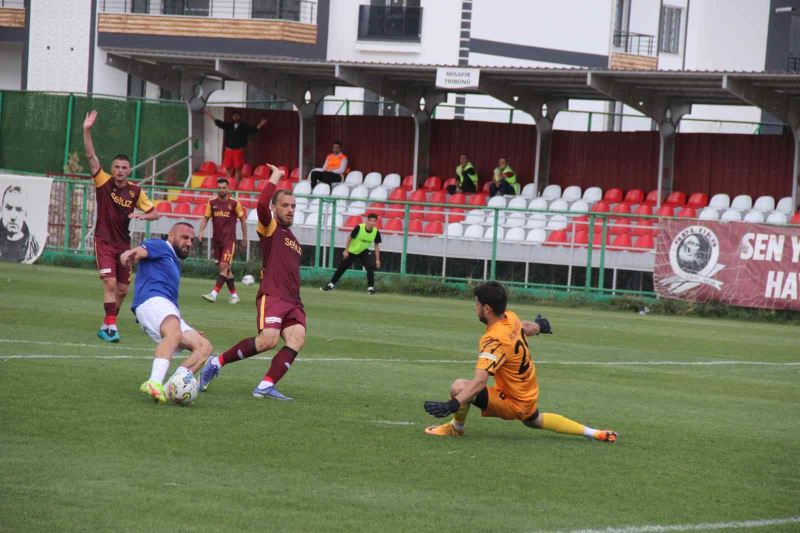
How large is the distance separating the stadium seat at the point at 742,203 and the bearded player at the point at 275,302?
19.3m

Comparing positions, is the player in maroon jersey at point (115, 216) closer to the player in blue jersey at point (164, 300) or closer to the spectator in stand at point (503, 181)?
the player in blue jersey at point (164, 300)

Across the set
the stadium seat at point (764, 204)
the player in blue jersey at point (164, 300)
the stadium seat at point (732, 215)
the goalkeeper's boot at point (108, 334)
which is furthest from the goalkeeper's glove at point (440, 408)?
the stadium seat at point (764, 204)

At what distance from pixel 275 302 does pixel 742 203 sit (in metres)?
20.0

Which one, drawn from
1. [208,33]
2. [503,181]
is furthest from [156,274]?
[208,33]

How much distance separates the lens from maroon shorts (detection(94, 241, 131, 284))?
14570mm

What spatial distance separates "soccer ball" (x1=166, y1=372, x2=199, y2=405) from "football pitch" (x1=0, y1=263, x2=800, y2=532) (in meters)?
0.11

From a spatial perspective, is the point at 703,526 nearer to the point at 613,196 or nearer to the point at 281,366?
the point at 281,366

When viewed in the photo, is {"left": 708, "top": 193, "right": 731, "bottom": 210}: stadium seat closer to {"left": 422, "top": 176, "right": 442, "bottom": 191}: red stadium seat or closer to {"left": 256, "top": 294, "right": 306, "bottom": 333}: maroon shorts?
{"left": 422, "top": 176, "right": 442, "bottom": 191}: red stadium seat

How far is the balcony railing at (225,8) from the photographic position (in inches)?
1666

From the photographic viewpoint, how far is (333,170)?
32938 mm

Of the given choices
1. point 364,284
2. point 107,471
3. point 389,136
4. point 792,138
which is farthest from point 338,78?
point 107,471

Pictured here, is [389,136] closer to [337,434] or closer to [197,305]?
[197,305]

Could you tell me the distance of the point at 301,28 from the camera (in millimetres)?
41219

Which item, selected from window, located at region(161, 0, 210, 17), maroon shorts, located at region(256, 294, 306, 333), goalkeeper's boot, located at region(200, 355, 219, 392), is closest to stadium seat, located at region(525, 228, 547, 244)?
maroon shorts, located at region(256, 294, 306, 333)
